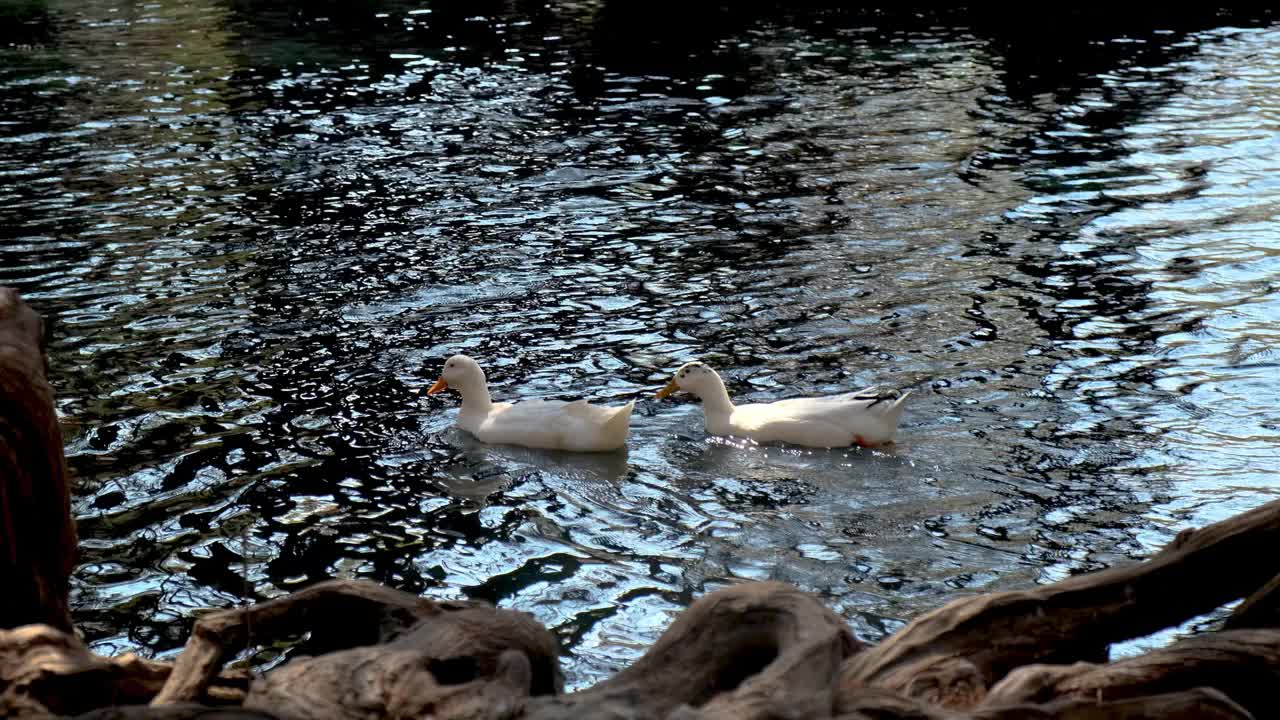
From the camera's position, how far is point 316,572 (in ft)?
23.5

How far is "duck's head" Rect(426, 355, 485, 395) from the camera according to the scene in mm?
9258

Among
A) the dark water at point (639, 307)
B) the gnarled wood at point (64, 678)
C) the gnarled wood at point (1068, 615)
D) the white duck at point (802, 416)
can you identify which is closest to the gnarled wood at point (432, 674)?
the gnarled wood at point (64, 678)

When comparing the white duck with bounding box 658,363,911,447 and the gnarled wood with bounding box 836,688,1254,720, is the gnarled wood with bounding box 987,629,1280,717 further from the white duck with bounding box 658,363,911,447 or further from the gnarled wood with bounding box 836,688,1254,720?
the white duck with bounding box 658,363,911,447

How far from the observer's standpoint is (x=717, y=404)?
9047 mm

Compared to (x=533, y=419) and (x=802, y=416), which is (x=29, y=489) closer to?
(x=533, y=419)

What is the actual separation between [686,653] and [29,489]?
8.29ft

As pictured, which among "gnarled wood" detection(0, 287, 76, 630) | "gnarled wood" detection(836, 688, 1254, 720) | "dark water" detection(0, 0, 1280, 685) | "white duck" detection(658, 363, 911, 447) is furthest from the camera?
"white duck" detection(658, 363, 911, 447)

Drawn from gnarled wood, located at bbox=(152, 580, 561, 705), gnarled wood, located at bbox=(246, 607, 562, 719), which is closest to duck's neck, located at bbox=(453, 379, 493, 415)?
gnarled wood, located at bbox=(152, 580, 561, 705)

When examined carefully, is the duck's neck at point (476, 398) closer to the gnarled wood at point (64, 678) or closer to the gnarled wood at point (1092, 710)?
the gnarled wood at point (64, 678)

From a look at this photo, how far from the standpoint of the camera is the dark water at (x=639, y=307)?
7.41 metres

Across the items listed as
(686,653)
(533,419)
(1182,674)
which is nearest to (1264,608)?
(1182,674)

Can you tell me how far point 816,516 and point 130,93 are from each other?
15.9 meters

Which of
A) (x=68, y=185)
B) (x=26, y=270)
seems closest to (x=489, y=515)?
(x=26, y=270)

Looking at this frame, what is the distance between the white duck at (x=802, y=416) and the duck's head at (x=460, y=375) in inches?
50.9
